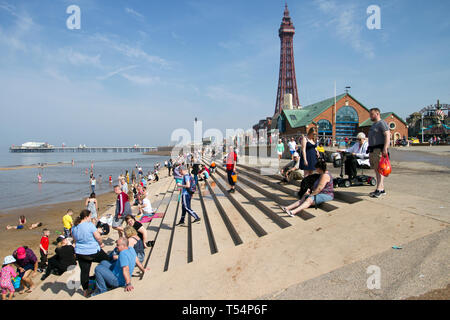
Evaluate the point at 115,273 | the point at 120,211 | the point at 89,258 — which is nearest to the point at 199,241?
the point at 115,273

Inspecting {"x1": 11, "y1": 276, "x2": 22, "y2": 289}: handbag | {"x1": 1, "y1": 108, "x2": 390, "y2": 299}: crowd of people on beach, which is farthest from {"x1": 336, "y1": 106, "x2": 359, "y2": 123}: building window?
{"x1": 11, "y1": 276, "x2": 22, "y2": 289}: handbag

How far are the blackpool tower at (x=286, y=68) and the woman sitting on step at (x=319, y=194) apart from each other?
244 feet

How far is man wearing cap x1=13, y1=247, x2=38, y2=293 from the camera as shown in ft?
20.5

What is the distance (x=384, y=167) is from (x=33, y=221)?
54.7 ft

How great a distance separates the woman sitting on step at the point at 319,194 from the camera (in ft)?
16.3

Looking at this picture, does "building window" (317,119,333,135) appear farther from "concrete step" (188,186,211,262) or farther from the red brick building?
"concrete step" (188,186,211,262)

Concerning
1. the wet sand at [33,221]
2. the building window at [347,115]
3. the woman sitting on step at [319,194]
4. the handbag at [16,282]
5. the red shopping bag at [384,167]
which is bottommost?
the wet sand at [33,221]

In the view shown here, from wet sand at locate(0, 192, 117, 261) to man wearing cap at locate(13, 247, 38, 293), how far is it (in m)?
2.69

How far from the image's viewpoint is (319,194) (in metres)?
5.10

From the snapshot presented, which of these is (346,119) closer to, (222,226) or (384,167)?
(384,167)

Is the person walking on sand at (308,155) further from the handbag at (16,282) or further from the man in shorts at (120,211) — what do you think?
the handbag at (16,282)

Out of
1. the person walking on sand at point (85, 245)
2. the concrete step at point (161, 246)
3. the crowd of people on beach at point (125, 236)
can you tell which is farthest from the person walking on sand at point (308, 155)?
the person walking on sand at point (85, 245)

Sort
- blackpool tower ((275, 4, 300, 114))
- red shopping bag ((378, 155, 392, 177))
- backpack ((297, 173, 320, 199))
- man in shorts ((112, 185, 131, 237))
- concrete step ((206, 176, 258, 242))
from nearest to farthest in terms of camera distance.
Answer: red shopping bag ((378, 155, 392, 177)) → concrete step ((206, 176, 258, 242)) → backpack ((297, 173, 320, 199)) → man in shorts ((112, 185, 131, 237)) → blackpool tower ((275, 4, 300, 114))

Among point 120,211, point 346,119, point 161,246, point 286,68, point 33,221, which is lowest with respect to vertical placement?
point 33,221
